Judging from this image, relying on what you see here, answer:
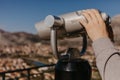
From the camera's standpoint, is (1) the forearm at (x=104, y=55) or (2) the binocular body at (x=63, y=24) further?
(2) the binocular body at (x=63, y=24)

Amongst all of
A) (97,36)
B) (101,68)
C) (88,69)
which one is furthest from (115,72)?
(88,69)

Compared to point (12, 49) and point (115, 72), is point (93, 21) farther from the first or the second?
point (12, 49)

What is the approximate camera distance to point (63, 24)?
5.40ft

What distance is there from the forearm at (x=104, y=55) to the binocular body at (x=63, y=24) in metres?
0.41

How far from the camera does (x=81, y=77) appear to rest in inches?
68.5

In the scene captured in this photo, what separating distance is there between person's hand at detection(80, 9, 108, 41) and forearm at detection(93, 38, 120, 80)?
3cm

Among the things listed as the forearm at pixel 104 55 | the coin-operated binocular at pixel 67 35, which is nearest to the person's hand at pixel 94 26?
the forearm at pixel 104 55

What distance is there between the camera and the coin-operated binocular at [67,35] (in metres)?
1.62

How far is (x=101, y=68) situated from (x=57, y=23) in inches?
19.8

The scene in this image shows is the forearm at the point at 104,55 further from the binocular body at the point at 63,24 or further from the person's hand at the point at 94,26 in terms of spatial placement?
the binocular body at the point at 63,24

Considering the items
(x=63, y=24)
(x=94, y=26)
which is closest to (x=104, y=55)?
(x=94, y=26)

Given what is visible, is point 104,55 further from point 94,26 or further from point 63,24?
point 63,24

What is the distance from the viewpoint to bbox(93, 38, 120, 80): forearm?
115 centimetres

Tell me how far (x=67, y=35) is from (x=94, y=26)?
44 centimetres
